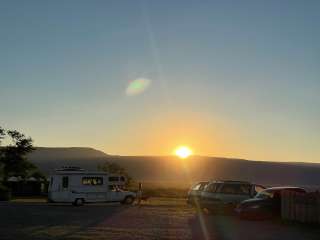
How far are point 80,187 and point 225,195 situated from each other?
1309cm

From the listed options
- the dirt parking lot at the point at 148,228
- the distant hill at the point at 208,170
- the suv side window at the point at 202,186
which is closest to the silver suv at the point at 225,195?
the dirt parking lot at the point at 148,228

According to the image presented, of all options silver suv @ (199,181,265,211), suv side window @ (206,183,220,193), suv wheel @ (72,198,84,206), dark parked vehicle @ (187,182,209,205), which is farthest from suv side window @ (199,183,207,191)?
suv wheel @ (72,198,84,206)

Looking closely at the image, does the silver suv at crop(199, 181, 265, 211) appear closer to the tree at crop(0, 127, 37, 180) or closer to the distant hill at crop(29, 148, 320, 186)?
the tree at crop(0, 127, 37, 180)

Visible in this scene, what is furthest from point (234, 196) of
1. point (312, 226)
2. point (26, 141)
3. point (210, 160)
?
point (210, 160)

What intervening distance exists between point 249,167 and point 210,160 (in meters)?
18.0

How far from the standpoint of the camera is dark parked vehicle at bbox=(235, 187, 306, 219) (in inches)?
1041

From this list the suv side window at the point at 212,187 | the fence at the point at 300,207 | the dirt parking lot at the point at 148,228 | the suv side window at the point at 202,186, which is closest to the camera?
the dirt parking lot at the point at 148,228

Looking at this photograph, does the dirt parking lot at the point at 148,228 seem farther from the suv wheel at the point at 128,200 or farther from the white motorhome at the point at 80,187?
the suv wheel at the point at 128,200

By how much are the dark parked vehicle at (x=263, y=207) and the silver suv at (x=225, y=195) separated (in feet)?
8.06

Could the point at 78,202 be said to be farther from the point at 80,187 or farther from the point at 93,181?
the point at 93,181

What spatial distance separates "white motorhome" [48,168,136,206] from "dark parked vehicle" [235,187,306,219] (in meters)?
15.0

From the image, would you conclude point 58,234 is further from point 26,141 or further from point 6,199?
point 26,141

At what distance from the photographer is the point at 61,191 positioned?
39.9 m

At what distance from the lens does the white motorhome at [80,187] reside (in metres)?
39.8
